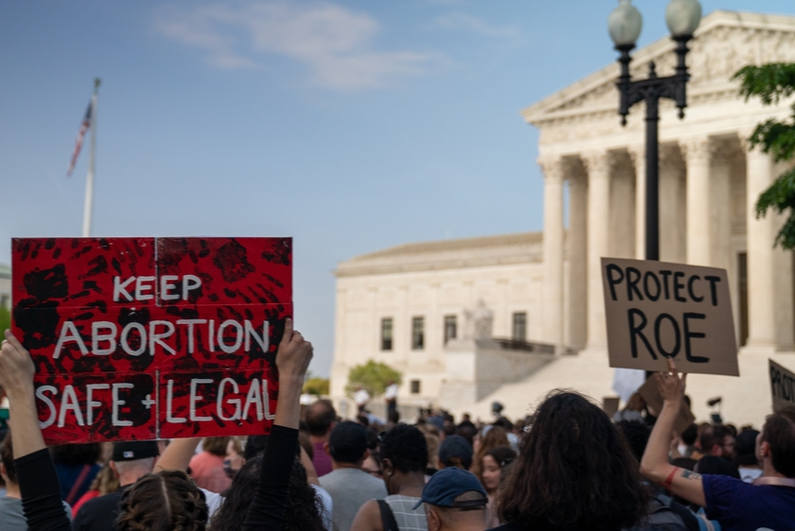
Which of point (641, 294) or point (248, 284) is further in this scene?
point (641, 294)

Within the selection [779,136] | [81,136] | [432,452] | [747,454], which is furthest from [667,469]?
[81,136]

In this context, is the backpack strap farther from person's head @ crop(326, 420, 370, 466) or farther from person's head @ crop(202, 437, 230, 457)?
person's head @ crop(202, 437, 230, 457)

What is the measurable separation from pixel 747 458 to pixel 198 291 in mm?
5399

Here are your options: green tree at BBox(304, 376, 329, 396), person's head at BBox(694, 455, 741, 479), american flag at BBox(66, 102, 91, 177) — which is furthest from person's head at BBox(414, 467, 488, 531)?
green tree at BBox(304, 376, 329, 396)

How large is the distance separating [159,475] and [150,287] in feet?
Result: 2.09

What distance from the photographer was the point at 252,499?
320cm

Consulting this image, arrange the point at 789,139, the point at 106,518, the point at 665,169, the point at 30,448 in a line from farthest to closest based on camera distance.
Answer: the point at 665,169 < the point at 789,139 < the point at 106,518 < the point at 30,448

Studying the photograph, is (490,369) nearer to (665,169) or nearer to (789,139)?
(665,169)

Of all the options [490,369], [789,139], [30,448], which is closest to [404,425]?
[30,448]

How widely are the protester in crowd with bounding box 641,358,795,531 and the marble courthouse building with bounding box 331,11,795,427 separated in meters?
31.0

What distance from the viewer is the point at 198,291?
358cm

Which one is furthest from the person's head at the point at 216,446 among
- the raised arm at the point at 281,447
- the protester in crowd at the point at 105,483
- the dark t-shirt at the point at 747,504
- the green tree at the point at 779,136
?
the green tree at the point at 779,136

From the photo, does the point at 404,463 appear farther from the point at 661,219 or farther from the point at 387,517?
the point at 661,219

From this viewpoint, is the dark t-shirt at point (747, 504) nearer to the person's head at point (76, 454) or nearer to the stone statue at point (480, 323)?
the person's head at point (76, 454)
